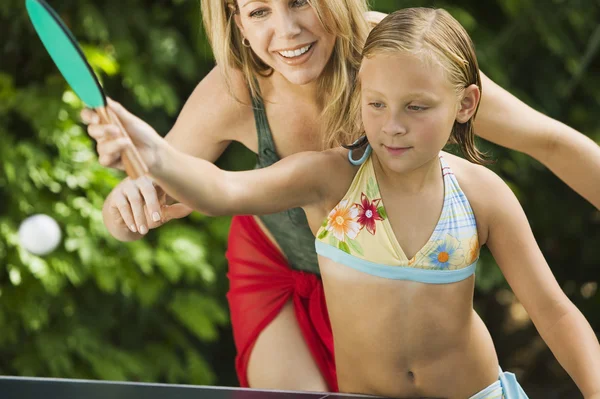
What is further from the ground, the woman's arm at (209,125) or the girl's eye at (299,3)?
the girl's eye at (299,3)

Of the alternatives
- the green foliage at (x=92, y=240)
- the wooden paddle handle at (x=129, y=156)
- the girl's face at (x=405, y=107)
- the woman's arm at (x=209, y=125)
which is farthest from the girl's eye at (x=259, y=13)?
the green foliage at (x=92, y=240)

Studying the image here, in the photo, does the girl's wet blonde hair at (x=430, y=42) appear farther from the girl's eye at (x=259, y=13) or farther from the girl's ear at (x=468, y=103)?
the girl's eye at (x=259, y=13)

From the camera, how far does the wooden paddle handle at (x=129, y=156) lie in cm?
147

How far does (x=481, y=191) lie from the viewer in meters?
→ 1.93

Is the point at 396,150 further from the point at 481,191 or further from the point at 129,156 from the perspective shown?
the point at 129,156

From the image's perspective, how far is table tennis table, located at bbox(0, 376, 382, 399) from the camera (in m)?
1.89

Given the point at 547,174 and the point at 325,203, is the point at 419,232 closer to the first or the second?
the point at 325,203

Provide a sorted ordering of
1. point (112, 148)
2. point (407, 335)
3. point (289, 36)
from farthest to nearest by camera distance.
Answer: point (289, 36) < point (407, 335) < point (112, 148)

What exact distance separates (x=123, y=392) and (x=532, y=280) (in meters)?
0.86

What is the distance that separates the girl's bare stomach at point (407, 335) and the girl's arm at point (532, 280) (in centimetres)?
10

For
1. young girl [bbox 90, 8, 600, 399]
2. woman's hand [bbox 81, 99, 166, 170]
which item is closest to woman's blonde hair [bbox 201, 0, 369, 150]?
young girl [bbox 90, 8, 600, 399]

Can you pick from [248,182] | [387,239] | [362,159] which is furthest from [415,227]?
[248,182]

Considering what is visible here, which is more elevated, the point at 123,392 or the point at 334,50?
the point at 334,50

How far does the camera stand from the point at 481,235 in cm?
194
